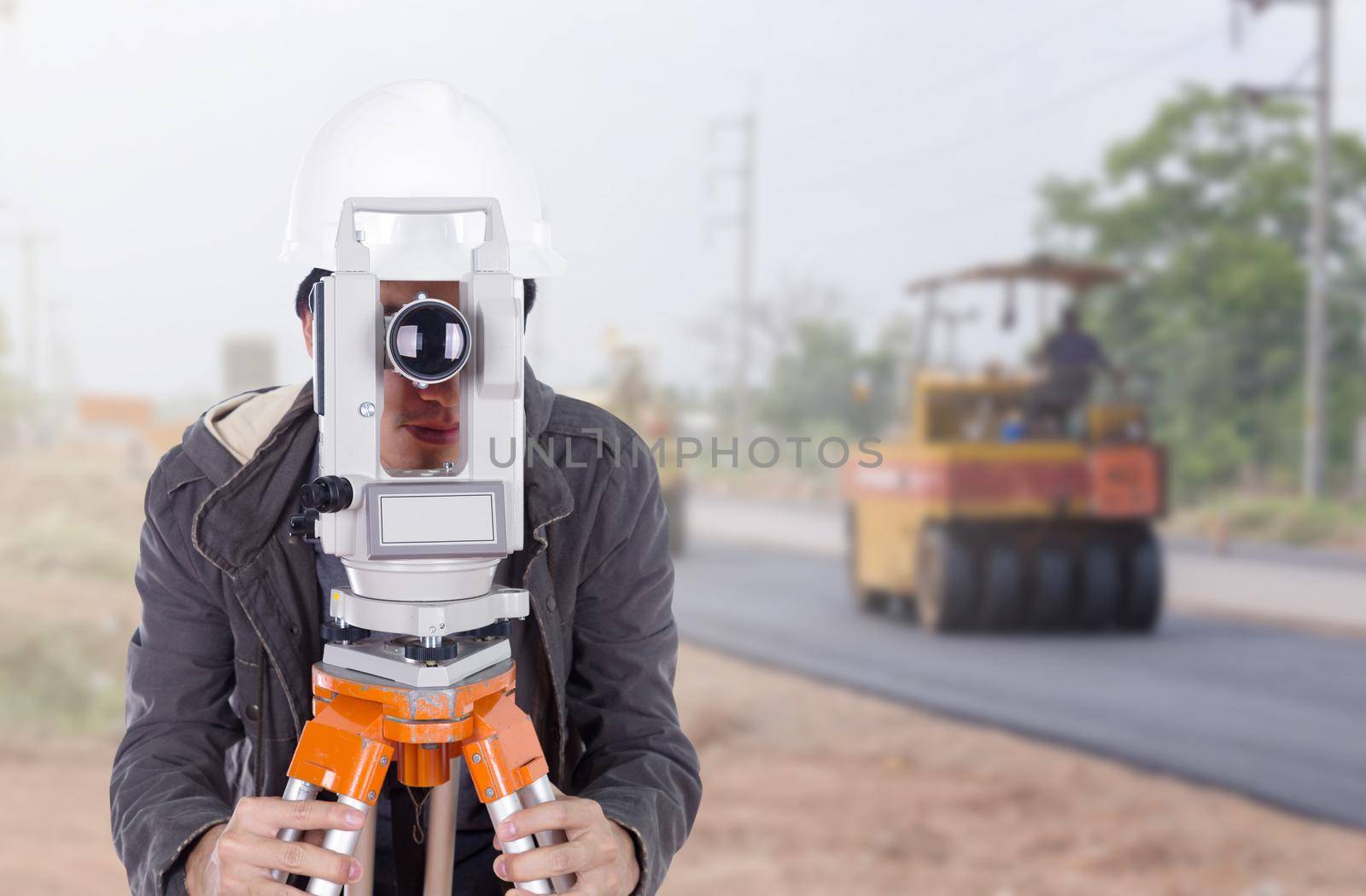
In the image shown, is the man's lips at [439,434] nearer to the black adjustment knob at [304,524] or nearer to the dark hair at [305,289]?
the black adjustment knob at [304,524]

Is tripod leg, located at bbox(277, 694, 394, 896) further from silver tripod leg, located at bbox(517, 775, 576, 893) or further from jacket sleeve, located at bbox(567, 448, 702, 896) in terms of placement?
jacket sleeve, located at bbox(567, 448, 702, 896)

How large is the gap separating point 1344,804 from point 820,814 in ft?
5.92

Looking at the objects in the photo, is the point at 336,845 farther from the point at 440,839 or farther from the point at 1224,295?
the point at 1224,295

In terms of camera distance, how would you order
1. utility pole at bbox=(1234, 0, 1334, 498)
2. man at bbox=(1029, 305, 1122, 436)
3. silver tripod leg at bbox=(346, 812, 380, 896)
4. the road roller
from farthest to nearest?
utility pole at bbox=(1234, 0, 1334, 498) → man at bbox=(1029, 305, 1122, 436) → the road roller → silver tripod leg at bbox=(346, 812, 380, 896)

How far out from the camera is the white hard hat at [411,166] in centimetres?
120

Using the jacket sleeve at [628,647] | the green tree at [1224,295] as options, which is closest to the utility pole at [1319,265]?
the green tree at [1224,295]

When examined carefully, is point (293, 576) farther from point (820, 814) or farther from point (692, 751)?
point (820, 814)

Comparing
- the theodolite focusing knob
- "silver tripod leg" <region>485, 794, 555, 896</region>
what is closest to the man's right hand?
"silver tripod leg" <region>485, 794, 555, 896</region>

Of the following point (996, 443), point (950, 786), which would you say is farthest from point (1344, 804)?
point (996, 443)

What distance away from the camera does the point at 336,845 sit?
100 centimetres

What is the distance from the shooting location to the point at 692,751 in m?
1.25

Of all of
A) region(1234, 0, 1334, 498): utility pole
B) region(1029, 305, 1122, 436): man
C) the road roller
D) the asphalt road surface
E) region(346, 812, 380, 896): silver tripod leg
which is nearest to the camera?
region(346, 812, 380, 896): silver tripod leg

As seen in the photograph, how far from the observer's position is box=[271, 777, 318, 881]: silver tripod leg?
0.99 m

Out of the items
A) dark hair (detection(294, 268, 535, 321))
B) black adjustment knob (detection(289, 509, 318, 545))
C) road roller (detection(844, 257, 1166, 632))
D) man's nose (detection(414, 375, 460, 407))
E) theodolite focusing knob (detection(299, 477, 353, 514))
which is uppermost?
dark hair (detection(294, 268, 535, 321))
